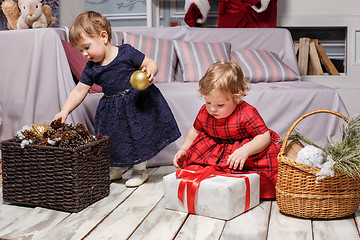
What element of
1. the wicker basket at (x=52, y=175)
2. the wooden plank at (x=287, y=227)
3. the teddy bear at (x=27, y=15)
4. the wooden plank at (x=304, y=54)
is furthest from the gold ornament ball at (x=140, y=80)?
the wooden plank at (x=304, y=54)

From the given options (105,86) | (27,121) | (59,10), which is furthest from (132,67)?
(59,10)

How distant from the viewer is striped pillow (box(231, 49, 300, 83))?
2.71 m

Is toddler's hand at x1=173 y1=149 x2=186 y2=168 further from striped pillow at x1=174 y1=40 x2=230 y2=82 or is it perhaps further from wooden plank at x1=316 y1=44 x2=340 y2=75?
wooden plank at x1=316 y1=44 x2=340 y2=75

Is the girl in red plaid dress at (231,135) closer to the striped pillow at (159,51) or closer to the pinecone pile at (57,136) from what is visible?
the pinecone pile at (57,136)

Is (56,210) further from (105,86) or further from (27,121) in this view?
(27,121)

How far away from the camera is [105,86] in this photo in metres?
1.89

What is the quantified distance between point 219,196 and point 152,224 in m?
0.25

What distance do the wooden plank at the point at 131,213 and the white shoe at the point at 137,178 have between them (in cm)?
2

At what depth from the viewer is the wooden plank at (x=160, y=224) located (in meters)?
1.35

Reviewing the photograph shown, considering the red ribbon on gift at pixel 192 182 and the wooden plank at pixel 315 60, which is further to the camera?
the wooden plank at pixel 315 60

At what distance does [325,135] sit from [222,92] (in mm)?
1044

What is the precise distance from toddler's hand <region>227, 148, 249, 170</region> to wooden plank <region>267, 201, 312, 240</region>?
21 centimetres

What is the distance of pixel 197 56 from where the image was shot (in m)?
2.75

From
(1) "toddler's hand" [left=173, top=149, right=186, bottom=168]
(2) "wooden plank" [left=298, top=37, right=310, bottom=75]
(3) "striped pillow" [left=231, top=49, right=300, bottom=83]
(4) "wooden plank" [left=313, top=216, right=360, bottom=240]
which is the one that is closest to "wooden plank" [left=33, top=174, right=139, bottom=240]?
(1) "toddler's hand" [left=173, top=149, right=186, bottom=168]
